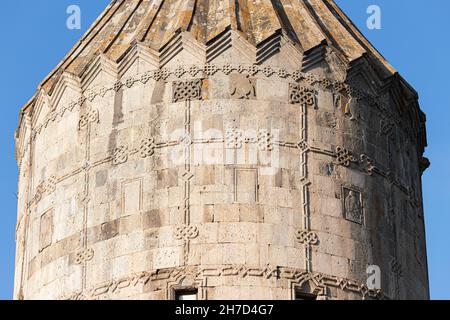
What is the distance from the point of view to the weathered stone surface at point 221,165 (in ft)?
120

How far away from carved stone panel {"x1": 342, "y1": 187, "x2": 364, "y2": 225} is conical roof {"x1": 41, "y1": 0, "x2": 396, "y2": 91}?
2.80 m

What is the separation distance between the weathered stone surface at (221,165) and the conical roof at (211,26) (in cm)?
4

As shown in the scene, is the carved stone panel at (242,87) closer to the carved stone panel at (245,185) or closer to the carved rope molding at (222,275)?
the carved stone panel at (245,185)

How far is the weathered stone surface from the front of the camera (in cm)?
3672

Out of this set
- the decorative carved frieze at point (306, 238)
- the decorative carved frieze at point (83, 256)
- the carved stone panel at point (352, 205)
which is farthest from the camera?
the carved stone panel at point (352, 205)

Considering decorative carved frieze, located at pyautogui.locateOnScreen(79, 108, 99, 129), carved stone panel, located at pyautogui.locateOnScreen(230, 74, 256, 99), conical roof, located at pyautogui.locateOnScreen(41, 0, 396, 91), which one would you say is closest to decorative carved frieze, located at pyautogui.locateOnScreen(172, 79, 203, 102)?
carved stone panel, located at pyautogui.locateOnScreen(230, 74, 256, 99)

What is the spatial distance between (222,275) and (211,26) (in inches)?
218

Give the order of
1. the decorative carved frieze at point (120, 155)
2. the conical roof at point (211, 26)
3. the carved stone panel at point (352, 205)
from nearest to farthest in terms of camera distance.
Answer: the carved stone panel at point (352, 205) < the decorative carved frieze at point (120, 155) < the conical roof at point (211, 26)

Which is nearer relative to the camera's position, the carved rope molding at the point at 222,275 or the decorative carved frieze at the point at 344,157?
the carved rope molding at the point at 222,275

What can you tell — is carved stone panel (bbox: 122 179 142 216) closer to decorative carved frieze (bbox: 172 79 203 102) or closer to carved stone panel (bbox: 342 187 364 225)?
decorative carved frieze (bbox: 172 79 203 102)

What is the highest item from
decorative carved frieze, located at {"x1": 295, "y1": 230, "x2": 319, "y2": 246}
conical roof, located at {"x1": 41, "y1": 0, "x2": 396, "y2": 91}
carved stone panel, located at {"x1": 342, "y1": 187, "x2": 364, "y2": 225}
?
conical roof, located at {"x1": 41, "y1": 0, "x2": 396, "y2": 91}

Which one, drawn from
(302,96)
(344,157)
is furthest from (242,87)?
(344,157)

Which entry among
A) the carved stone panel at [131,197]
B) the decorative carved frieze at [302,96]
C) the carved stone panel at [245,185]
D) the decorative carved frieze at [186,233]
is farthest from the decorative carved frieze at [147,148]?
the decorative carved frieze at [302,96]
